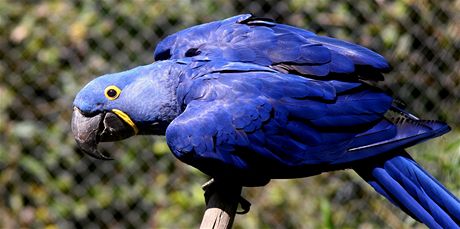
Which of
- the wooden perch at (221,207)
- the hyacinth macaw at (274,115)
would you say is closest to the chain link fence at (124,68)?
the hyacinth macaw at (274,115)

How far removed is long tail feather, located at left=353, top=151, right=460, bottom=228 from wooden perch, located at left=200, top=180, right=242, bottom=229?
39 cm

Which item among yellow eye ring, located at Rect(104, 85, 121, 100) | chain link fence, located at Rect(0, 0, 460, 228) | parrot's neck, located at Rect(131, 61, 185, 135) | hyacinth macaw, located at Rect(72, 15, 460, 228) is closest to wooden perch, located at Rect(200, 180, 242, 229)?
hyacinth macaw, located at Rect(72, 15, 460, 228)

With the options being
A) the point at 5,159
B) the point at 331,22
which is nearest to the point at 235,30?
the point at 331,22

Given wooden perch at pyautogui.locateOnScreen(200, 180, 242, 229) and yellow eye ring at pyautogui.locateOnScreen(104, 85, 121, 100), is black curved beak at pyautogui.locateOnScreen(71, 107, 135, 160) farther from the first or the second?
wooden perch at pyautogui.locateOnScreen(200, 180, 242, 229)

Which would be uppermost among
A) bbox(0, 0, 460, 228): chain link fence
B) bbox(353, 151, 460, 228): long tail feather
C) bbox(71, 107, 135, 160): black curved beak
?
bbox(353, 151, 460, 228): long tail feather

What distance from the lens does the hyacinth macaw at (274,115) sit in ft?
9.84

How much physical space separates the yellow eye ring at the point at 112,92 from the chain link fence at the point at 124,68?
1.77m

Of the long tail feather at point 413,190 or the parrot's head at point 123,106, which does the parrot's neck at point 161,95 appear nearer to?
the parrot's head at point 123,106

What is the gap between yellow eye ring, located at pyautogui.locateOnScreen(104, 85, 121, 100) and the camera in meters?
3.24

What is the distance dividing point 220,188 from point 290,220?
1983 millimetres

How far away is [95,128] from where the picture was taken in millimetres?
3242

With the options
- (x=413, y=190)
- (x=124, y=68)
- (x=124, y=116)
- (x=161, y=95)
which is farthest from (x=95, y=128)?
(x=124, y=68)

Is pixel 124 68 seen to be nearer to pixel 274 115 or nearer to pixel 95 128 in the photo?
pixel 95 128

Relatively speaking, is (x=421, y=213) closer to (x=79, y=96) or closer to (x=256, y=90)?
(x=256, y=90)
